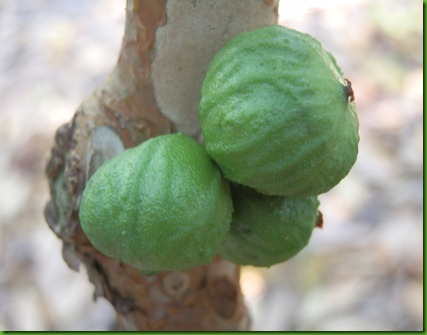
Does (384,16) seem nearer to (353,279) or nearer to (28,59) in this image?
(353,279)

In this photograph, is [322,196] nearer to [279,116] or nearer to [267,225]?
[267,225]

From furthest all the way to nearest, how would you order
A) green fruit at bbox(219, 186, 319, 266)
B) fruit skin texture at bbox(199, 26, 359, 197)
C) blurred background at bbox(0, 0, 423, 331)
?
blurred background at bbox(0, 0, 423, 331), green fruit at bbox(219, 186, 319, 266), fruit skin texture at bbox(199, 26, 359, 197)

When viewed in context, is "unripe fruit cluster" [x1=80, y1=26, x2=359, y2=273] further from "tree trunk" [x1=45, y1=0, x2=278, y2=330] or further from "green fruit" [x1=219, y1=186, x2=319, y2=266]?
"tree trunk" [x1=45, y1=0, x2=278, y2=330]

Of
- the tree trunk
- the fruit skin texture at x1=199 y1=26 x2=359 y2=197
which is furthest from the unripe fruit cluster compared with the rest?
the tree trunk

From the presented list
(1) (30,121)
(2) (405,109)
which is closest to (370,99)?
(2) (405,109)

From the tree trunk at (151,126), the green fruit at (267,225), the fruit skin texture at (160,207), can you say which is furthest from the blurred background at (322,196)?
the fruit skin texture at (160,207)

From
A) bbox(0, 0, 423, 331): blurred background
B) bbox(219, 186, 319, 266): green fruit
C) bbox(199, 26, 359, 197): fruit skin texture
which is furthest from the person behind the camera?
bbox(0, 0, 423, 331): blurred background

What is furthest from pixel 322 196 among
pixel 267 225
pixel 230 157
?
pixel 230 157

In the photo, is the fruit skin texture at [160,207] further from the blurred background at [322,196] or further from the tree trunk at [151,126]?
the blurred background at [322,196]
